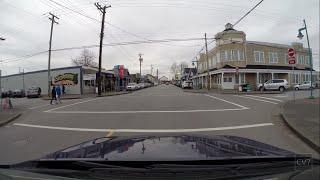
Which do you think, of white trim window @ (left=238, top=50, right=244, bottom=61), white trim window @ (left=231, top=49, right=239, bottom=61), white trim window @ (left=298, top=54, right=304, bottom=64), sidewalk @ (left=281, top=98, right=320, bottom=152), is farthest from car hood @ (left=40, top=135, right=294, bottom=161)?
white trim window @ (left=298, top=54, right=304, bottom=64)

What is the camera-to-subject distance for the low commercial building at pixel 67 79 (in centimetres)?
5941

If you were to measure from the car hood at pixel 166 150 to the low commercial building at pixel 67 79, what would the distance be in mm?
54862

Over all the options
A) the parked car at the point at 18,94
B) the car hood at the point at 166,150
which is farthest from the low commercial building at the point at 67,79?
the car hood at the point at 166,150

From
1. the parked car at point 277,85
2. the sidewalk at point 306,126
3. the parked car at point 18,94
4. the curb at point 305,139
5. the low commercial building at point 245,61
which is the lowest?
the curb at point 305,139

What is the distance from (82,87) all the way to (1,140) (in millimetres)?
46900

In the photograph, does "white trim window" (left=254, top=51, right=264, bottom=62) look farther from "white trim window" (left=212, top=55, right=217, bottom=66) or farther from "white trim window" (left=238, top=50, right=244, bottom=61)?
"white trim window" (left=212, top=55, right=217, bottom=66)

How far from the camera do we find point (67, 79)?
60156mm

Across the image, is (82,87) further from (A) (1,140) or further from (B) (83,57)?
(B) (83,57)

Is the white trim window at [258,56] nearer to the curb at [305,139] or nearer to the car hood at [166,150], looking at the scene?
the curb at [305,139]

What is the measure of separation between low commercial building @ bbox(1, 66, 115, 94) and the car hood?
54.9m

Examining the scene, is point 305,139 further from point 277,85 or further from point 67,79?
point 67,79

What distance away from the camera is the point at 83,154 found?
4.08 m

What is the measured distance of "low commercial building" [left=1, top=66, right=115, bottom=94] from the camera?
5941 centimetres

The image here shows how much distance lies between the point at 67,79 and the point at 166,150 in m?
57.8
